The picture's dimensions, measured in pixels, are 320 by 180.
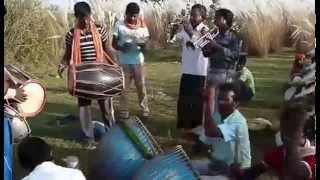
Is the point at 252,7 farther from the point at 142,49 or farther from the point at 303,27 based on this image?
the point at 142,49

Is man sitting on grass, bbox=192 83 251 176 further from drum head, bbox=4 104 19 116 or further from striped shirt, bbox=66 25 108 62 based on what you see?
drum head, bbox=4 104 19 116

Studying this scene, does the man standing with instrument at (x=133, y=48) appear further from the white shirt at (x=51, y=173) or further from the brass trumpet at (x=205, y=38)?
the white shirt at (x=51, y=173)

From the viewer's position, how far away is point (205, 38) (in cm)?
527

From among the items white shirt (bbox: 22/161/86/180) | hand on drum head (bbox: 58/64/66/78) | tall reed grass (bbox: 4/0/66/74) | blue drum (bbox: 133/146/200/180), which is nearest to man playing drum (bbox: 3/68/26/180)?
tall reed grass (bbox: 4/0/66/74)

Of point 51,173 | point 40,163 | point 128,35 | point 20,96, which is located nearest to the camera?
point 51,173

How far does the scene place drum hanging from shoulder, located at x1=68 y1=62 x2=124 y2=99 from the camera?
5344mm

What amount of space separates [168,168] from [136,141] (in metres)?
0.33

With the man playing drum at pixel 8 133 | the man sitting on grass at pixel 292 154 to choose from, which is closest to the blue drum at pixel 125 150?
the man playing drum at pixel 8 133

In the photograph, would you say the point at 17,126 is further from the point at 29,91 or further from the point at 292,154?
the point at 292,154

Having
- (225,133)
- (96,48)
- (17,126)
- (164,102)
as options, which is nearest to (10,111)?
(17,126)

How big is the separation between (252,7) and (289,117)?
87 centimetres

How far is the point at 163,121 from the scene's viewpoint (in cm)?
535

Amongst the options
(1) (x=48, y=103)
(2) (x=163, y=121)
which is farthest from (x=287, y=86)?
(1) (x=48, y=103)

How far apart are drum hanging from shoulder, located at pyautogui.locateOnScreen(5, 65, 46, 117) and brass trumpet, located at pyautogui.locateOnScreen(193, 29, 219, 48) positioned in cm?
124
